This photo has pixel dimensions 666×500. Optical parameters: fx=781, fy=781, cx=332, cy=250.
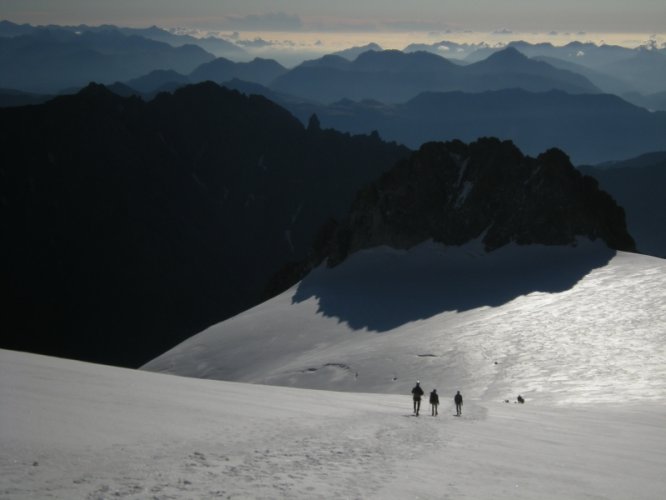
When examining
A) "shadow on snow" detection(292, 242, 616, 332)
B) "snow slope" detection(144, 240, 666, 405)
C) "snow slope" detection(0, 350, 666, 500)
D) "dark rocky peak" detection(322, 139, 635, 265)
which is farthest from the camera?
"dark rocky peak" detection(322, 139, 635, 265)

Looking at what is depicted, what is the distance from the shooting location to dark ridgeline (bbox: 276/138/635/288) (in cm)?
7462

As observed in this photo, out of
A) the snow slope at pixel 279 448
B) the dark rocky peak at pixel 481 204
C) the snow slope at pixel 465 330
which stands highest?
the dark rocky peak at pixel 481 204

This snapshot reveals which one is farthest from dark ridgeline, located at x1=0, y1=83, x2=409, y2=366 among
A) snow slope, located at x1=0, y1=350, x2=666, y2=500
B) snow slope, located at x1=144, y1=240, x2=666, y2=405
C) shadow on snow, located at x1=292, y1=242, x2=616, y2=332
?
snow slope, located at x1=0, y1=350, x2=666, y2=500

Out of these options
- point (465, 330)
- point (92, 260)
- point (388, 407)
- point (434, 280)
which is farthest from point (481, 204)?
point (92, 260)

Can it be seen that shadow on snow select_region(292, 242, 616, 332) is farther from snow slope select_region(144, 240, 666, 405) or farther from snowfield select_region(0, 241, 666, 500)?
snowfield select_region(0, 241, 666, 500)

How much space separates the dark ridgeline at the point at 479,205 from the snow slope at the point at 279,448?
4855 cm

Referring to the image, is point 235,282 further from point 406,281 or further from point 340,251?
point 406,281

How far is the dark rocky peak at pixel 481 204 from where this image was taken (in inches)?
2938

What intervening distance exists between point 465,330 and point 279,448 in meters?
37.6

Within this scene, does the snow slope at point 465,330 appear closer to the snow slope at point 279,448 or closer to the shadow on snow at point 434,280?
the shadow on snow at point 434,280

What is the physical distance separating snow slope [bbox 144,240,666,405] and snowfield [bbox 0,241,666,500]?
0.22 metres

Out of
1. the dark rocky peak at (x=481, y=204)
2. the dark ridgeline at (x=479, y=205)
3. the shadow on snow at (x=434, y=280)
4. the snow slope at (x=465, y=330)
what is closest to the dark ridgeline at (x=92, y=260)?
the dark ridgeline at (x=479, y=205)

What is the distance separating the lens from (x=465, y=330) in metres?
54.1

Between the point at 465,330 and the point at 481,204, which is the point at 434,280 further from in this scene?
the point at 465,330
